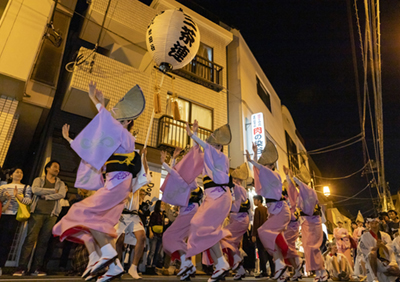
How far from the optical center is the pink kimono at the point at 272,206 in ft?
16.9

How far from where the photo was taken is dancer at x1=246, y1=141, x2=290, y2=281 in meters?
5.02

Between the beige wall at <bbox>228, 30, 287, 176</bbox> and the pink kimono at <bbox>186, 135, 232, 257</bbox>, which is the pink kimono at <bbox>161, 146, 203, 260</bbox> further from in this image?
the beige wall at <bbox>228, 30, 287, 176</bbox>

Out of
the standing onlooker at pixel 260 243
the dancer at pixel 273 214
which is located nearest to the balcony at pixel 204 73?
the standing onlooker at pixel 260 243

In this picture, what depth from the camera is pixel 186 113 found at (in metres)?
11.5

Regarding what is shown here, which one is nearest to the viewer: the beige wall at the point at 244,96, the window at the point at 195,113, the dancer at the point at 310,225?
the dancer at the point at 310,225

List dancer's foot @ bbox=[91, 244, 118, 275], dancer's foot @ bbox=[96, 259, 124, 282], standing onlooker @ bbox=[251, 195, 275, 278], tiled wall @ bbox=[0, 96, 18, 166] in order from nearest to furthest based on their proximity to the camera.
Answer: dancer's foot @ bbox=[91, 244, 118, 275], dancer's foot @ bbox=[96, 259, 124, 282], tiled wall @ bbox=[0, 96, 18, 166], standing onlooker @ bbox=[251, 195, 275, 278]

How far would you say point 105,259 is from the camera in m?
2.97

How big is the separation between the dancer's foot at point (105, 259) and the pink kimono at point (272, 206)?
305cm

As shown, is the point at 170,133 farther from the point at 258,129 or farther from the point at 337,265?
the point at 337,265

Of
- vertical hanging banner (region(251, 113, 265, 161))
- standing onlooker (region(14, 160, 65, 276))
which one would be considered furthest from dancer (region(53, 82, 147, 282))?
vertical hanging banner (region(251, 113, 265, 161))

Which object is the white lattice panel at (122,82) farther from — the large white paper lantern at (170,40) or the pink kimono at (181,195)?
the pink kimono at (181,195)

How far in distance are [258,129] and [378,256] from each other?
7.35 m

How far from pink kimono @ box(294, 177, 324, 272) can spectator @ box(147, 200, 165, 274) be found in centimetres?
343

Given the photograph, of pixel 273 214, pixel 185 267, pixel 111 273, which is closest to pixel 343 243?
pixel 273 214
